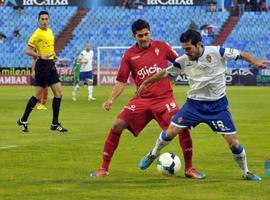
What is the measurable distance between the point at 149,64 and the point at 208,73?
1255 millimetres

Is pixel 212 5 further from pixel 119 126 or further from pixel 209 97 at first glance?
pixel 209 97

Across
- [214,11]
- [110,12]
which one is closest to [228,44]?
[214,11]

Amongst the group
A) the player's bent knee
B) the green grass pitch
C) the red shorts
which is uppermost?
the red shorts

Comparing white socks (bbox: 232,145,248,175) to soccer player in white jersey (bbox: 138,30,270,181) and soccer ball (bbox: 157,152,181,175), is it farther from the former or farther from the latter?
soccer ball (bbox: 157,152,181,175)

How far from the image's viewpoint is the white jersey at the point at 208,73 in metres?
10.8

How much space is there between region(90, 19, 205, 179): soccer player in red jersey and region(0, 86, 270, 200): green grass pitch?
470 mm

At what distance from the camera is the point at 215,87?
35.6 feet

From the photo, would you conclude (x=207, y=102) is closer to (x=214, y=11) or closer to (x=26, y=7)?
(x=214, y=11)

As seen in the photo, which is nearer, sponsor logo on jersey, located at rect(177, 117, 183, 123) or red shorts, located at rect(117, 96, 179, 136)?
sponsor logo on jersey, located at rect(177, 117, 183, 123)

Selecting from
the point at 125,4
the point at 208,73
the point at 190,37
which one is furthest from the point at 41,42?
the point at 125,4

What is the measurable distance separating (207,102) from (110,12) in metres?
46.8

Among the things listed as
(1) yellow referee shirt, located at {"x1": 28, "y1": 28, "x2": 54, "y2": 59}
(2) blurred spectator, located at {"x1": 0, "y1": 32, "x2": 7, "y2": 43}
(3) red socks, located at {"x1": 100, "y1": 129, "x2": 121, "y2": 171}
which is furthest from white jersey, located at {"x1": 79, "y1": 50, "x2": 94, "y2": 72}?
(3) red socks, located at {"x1": 100, "y1": 129, "x2": 121, "y2": 171}

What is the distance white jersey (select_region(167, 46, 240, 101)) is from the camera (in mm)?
10781

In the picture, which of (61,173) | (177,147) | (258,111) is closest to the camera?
(61,173)
